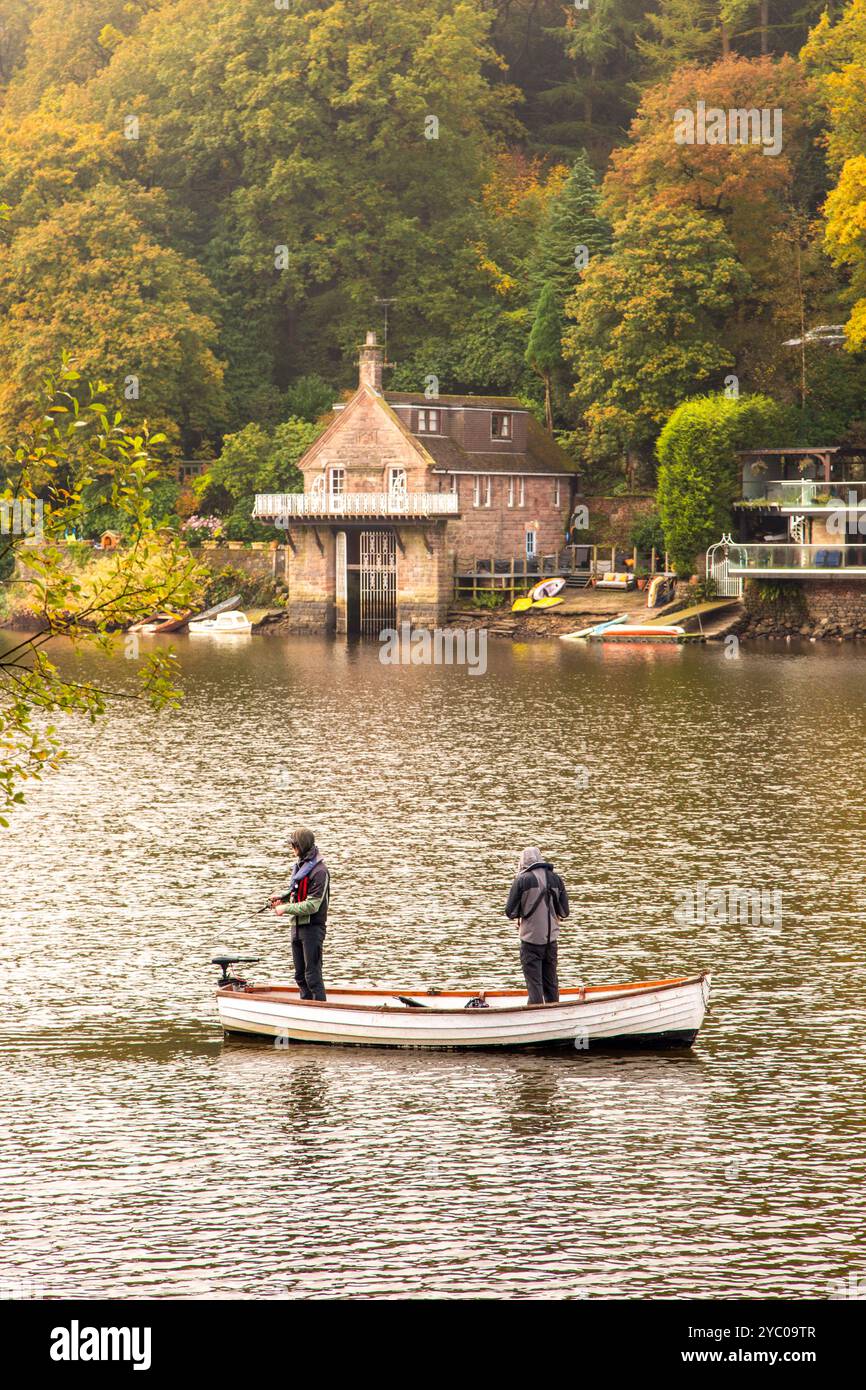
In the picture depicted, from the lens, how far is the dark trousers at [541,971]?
2938 centimetres

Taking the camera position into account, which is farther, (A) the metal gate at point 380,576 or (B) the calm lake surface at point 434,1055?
(A) the metal gate at point 380,576

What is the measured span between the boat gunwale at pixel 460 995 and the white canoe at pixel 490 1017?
0.6 inches

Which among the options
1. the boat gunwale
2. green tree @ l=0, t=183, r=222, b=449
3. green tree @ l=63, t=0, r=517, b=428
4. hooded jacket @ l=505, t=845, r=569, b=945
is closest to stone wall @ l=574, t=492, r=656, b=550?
green tree @ l=63, t=0, r=517, b=428

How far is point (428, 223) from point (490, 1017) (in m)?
117

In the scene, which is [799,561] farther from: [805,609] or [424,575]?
[424,575]

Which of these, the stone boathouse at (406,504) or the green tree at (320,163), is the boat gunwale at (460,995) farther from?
the green tree at (320,163)

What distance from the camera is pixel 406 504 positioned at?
112875 mm

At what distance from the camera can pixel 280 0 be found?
5261 inches

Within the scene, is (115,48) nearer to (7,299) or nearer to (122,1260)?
(7,299)

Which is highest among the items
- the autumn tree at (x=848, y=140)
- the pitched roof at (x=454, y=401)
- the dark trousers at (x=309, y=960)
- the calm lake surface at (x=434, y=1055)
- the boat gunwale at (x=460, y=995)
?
the autumn tree at (x=848, y=140)

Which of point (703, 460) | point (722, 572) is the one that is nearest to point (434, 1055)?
point (703, 460)

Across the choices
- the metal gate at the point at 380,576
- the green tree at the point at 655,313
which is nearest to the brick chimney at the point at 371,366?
the metal gate at the point at 380,576
